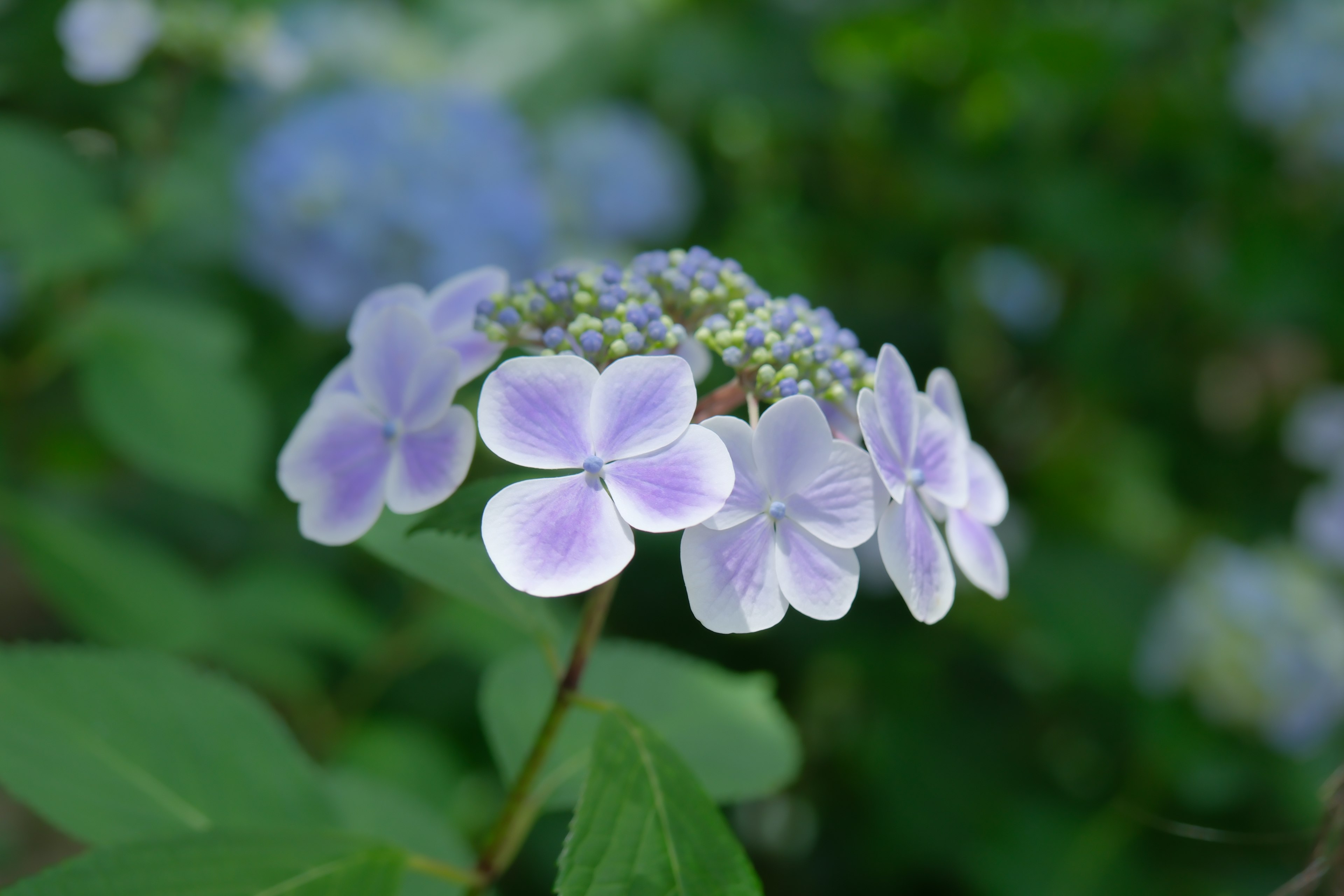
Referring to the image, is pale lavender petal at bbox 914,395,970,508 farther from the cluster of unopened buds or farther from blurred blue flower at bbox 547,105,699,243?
blurred blue flower at bbox 547,105,699,243

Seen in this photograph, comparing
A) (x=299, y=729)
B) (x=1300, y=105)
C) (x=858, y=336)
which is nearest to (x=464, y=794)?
(x=299, y=729)

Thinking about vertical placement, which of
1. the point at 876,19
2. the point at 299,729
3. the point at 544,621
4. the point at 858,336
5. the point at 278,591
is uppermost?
the point at 876,19

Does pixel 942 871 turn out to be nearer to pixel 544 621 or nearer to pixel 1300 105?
pixel 544 621

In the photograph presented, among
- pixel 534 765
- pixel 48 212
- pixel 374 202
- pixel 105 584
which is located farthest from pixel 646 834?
pixel 374 202

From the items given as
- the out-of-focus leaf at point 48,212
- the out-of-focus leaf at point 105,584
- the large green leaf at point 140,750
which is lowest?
the out-of-focus leaf at point 105,584

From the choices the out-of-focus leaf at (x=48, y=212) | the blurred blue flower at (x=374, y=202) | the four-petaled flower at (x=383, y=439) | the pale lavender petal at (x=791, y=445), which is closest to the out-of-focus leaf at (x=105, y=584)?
the out-of-focus leaf at (x=48, y=212)

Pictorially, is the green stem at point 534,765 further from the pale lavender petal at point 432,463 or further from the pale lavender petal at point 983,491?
the pale lavender petal at point 983,491

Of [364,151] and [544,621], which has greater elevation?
[364,151]
